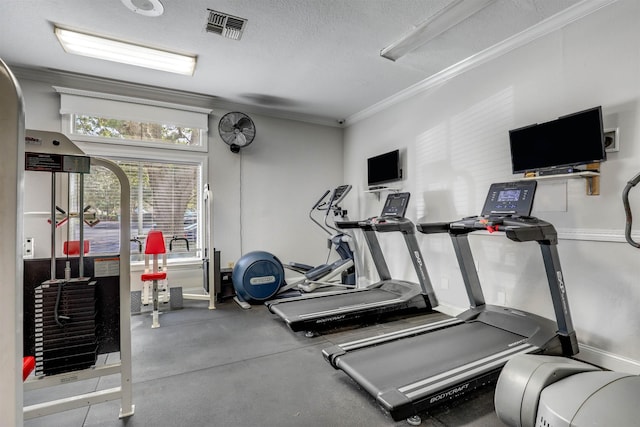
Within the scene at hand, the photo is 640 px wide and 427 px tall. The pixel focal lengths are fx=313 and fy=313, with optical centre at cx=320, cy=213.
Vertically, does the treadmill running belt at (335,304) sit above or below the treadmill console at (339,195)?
below

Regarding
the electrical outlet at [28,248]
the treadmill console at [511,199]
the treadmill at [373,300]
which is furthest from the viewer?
the electrical outlet at [28,248]

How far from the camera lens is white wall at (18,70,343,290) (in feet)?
16.5

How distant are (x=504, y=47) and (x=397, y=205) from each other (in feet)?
6.90

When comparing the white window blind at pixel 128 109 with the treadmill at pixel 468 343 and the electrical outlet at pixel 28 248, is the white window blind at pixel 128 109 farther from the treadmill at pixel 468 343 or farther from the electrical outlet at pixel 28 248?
the treadmill at pixel 468 343

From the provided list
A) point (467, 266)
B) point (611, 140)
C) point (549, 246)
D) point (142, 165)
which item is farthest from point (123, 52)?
point (611, 140)

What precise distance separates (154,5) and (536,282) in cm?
441

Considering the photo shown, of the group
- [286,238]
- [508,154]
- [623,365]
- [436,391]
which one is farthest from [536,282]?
[286,238]

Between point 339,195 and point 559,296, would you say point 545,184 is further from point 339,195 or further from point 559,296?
point 339,195

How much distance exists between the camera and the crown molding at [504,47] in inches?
107

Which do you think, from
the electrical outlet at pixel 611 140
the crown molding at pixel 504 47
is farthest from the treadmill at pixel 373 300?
the electrical outlet at pixel 611 140

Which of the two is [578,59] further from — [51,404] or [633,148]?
[51,404]

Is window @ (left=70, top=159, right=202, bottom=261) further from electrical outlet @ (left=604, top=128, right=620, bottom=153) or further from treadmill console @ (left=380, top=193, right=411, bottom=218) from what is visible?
electrical outlet @ (left=604, top=128, right=620, bottom=153)

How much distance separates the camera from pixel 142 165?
4656mm

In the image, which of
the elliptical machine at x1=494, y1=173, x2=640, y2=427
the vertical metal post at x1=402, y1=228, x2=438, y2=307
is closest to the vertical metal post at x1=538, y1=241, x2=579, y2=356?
the elliptical machine at x1=494, y1=173, x2=640, y2=427
